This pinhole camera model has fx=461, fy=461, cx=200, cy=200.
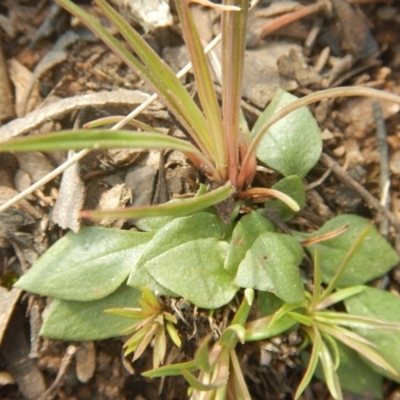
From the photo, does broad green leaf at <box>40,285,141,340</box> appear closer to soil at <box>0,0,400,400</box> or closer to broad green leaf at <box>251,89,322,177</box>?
soil at <box>0,0,400,400</box>

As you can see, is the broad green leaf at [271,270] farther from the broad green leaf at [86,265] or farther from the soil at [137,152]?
the broad green leaf at [86,265]

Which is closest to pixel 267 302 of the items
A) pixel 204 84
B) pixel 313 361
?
pixel 313 361

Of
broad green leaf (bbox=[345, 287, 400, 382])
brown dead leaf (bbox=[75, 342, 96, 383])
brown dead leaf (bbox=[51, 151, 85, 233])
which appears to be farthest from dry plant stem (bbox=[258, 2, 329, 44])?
brown dead leaf (bbox=[75, 342, 96, 383])

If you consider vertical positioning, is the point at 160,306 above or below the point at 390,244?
above

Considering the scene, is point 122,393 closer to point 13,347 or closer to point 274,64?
point 13,347

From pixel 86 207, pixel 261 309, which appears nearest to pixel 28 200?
pixel 86 207

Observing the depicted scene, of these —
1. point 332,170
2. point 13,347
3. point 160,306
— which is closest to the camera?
point 160,306

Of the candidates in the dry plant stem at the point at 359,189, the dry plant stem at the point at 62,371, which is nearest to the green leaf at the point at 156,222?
the dry plant stem at the point at 62,371
